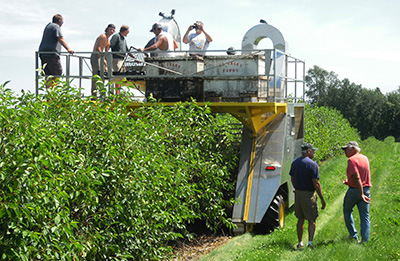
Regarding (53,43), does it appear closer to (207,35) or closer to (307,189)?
(207,35)

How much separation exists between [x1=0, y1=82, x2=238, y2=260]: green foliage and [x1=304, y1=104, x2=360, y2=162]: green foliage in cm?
1501

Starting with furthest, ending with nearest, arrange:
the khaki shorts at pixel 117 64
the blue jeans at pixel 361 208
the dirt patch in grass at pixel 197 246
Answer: the khaki shorts at pixel 117 64
the dirt patch in grass at pixel 197 246
the blue jeans at pixel 361 208

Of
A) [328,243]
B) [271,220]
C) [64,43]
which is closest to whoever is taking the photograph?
[328,243]

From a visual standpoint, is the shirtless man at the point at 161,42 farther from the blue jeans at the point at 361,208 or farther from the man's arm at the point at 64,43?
the blue jeans at the point at 361,208

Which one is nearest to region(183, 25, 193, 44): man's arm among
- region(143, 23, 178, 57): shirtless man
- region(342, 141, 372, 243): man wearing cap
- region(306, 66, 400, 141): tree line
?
region(143, 23, 178, 57): shirtless man

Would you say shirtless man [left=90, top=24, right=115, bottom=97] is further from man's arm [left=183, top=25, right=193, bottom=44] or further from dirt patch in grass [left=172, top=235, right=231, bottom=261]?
dirt patch in grass [left=172, top=235, right=231, bottom=261]

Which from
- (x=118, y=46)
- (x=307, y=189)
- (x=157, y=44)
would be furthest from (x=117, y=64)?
(x=307, y=189)

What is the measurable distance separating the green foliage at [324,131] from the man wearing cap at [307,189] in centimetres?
1504

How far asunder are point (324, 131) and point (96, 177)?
24.6 m

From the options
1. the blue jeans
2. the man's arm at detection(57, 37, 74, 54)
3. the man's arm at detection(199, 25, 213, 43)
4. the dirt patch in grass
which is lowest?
the dirt patch in grass

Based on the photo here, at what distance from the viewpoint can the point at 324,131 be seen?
29.9 meters

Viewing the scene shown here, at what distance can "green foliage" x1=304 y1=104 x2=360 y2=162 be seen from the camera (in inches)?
1048

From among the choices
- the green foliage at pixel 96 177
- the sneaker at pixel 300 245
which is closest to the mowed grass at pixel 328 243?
the sneaker at pixel 300 245

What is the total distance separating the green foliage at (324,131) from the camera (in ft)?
87.4
